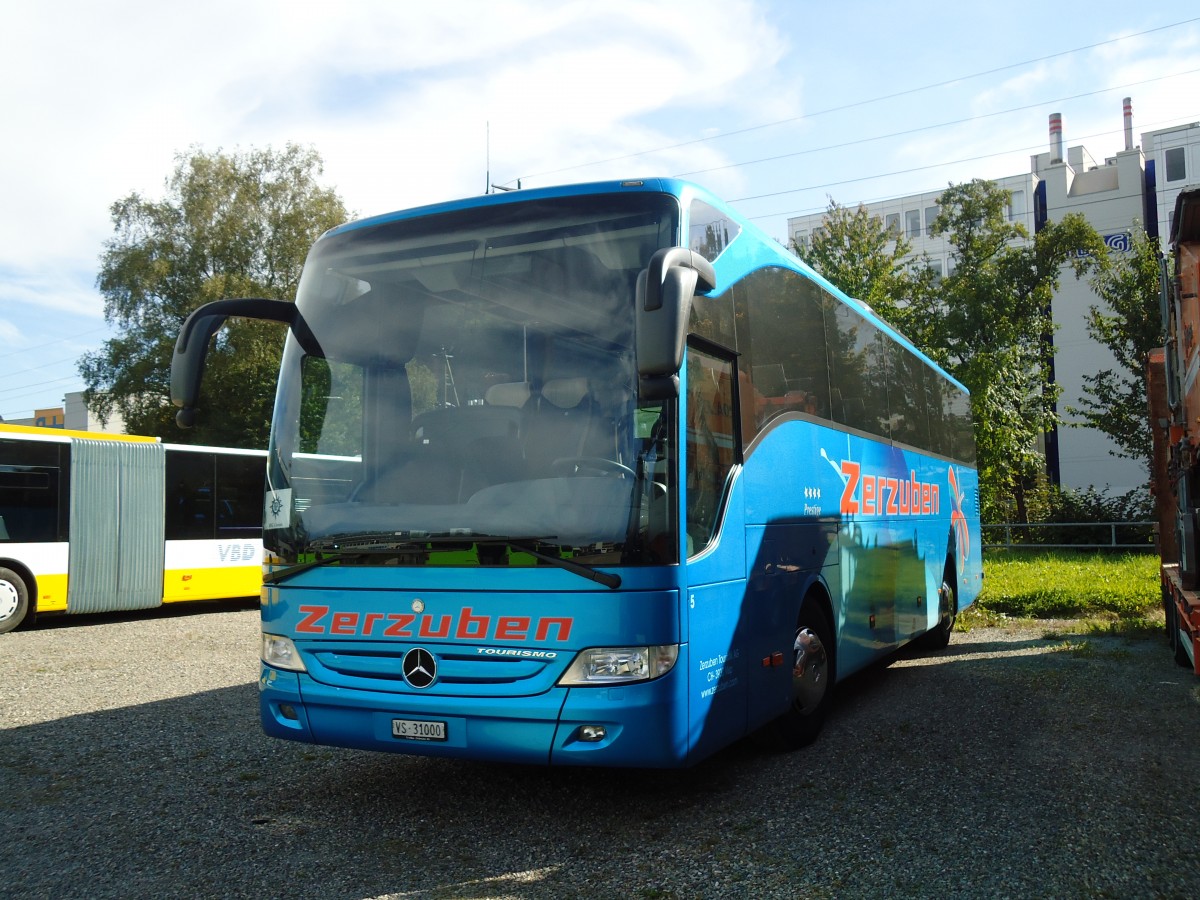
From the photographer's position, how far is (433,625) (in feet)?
17.2

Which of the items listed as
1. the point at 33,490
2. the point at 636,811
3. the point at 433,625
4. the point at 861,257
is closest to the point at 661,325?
the point at 433,625

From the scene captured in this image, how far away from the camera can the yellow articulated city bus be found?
51.4ft

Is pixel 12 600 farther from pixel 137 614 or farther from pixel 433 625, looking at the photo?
pixel 433 625

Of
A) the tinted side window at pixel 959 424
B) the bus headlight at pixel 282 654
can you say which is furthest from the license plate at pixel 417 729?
the tinted side window at pixel 959 424

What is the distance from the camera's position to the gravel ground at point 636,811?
15.0 ft

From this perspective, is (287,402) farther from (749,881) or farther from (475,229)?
(749,881)

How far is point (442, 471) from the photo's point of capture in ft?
17.6

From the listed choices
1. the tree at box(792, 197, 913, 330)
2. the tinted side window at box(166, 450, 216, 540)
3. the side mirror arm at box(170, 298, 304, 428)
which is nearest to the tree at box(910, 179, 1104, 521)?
the tree at box(792, 197, 913, 330)

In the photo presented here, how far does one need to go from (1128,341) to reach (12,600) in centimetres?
2816

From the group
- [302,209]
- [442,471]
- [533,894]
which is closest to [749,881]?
[533,894]

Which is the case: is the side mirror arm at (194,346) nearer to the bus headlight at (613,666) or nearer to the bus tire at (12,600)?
the bus headlight at (613,666)

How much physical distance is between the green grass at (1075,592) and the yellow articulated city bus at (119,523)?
12412 millimetres

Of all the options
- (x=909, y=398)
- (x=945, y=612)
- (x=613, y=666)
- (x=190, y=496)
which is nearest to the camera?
(x=613, y=666)

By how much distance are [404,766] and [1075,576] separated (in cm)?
1624
